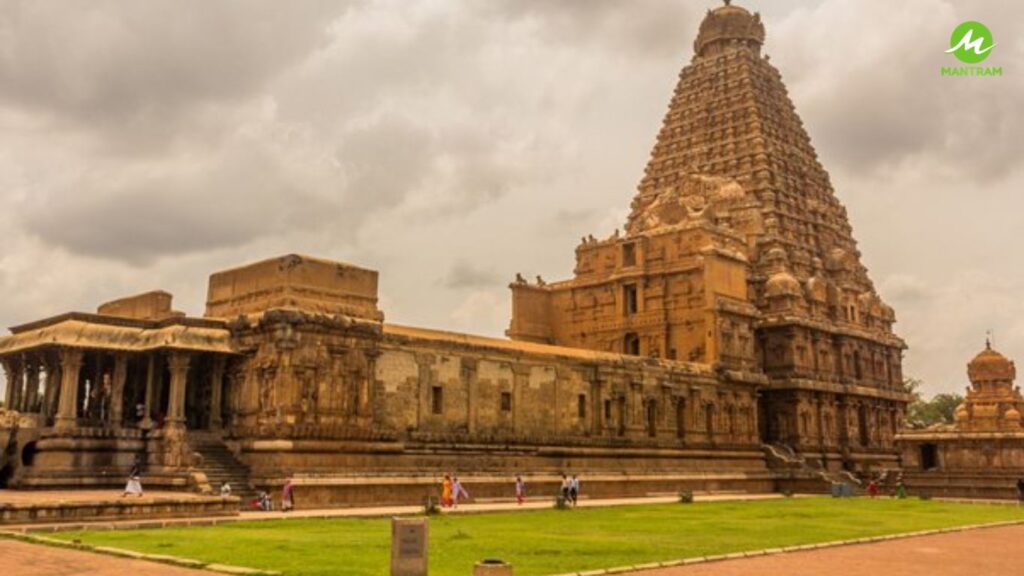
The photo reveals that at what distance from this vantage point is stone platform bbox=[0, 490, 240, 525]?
22.3 metres

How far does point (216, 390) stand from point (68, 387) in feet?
17.4

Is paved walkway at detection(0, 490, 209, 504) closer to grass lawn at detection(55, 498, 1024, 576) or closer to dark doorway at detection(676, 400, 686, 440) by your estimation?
grass lawn at detection(55, 498, 1024, 576)

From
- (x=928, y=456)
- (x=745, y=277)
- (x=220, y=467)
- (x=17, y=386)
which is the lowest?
(x=220, y=467)

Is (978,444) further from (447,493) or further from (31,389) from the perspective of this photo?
(31,389)

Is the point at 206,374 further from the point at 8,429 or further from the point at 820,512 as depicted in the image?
the point at 820,512

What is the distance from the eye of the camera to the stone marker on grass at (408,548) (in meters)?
13.4

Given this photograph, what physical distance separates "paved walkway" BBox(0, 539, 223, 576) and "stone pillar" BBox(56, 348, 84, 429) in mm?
14950

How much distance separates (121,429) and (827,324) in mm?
43666

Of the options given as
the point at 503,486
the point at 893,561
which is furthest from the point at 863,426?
the point at 893,561

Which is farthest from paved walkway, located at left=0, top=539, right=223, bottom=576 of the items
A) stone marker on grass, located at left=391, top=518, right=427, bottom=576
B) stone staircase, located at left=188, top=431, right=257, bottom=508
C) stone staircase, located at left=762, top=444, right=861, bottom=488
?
stone staircase, located at left=762, top=444, right=861, bottom=488

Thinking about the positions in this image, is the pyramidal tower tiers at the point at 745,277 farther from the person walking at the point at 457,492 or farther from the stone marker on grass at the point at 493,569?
the stone marker on grass at the point at 493,569

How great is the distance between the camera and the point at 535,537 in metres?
21.7

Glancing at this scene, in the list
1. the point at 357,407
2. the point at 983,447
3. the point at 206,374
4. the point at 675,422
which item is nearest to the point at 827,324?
the point at 983,447

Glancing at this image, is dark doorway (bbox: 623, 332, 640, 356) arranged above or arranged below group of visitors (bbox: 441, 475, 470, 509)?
above
